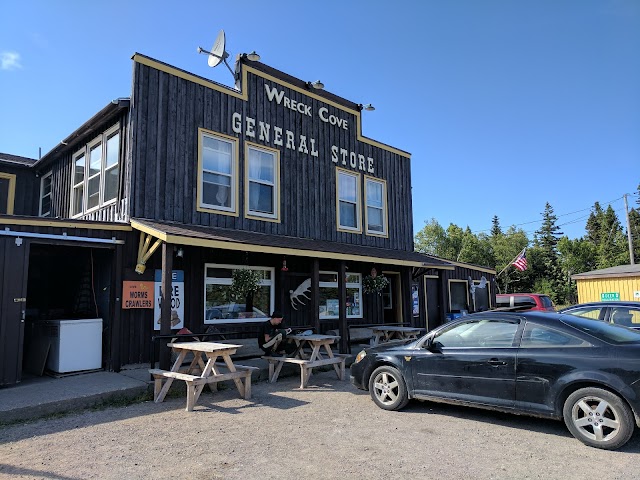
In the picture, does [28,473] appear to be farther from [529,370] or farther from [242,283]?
[242,283]

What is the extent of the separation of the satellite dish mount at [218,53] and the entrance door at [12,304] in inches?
253

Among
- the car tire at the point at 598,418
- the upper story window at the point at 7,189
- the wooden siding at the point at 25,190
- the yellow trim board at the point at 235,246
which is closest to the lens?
the car tire at the point at 598,418

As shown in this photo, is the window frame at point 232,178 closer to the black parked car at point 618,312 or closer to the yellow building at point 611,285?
the black parked car at point 618,312

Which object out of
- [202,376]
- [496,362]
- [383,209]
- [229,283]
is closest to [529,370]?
[496,362]

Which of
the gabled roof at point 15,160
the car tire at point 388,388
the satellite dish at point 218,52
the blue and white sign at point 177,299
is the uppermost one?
the satellite dish at point 218,52

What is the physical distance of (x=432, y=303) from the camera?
1706 centimetres

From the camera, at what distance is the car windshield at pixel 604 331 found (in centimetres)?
519

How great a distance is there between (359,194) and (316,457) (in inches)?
402

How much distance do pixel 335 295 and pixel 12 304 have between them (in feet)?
26.9

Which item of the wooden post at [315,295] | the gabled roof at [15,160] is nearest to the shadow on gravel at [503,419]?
the wooden post at [315,295]

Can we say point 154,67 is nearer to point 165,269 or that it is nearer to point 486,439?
point 165,269

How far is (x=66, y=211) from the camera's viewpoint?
481 inches

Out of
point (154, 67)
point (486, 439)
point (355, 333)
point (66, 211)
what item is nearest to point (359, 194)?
point (355, 333)

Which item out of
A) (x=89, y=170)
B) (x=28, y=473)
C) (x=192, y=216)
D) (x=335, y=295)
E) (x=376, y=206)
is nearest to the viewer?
(x=28, y=473)
